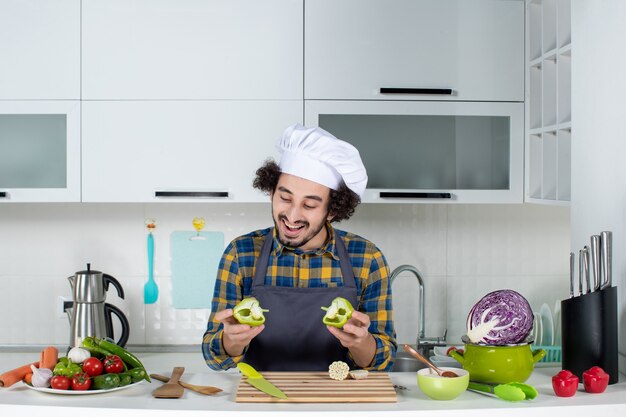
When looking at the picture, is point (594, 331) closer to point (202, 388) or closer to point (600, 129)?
point (600, 129)

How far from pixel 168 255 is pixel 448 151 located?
1.18 metres

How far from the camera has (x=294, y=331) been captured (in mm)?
2195

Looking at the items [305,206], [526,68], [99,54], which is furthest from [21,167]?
[526,68]

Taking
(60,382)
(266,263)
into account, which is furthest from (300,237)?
(60,382)

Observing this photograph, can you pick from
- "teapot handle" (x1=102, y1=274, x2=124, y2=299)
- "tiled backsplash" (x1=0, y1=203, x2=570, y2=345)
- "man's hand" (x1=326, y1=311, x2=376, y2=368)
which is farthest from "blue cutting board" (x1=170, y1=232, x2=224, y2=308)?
"man's hand" (x1=326, y1=311, x2=376, y2=368)

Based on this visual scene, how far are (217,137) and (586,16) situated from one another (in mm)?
1266

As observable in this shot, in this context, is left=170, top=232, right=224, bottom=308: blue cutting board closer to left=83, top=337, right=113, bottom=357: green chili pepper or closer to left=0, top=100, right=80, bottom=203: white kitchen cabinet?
left=0, top=100, right=80, bottom=203: white kitchen cabinet

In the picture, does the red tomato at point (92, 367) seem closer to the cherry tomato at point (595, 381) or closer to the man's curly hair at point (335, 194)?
the man's curly hair at point (335, 194)

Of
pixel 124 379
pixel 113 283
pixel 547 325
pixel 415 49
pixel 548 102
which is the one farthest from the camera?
pixel 547 325

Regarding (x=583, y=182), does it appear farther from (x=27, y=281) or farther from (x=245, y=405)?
(x=27, y=281)

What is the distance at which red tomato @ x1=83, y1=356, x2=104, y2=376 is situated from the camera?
69.7 inches

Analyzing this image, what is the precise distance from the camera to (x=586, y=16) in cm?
223

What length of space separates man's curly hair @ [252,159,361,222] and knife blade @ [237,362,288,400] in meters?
0.55

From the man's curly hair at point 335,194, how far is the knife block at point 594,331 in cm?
63
